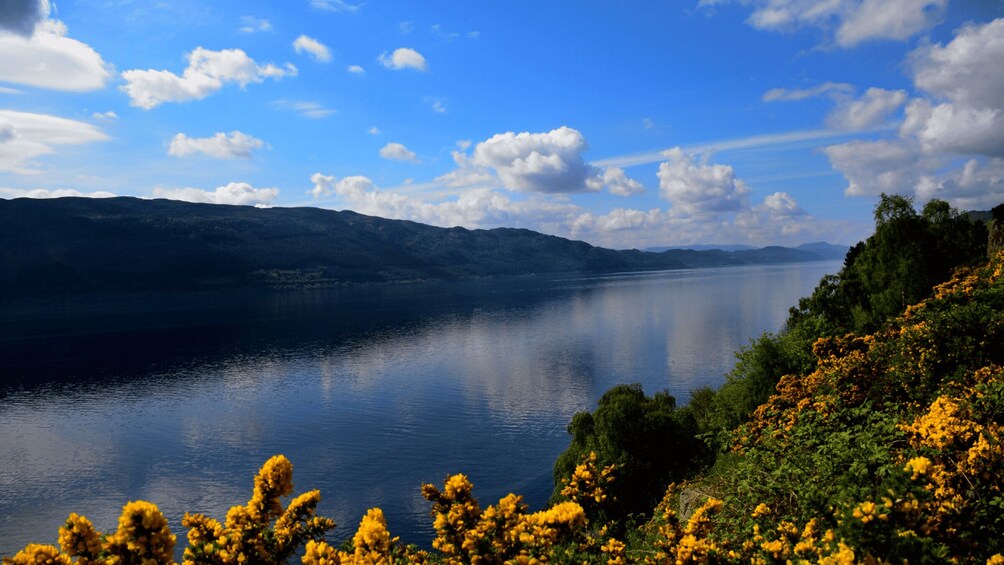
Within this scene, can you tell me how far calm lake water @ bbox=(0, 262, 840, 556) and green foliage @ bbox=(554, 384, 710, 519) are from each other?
9379 mm

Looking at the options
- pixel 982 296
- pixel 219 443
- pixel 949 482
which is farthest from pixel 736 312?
pixel 949 482

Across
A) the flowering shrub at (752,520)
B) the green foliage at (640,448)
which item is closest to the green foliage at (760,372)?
the green foliage at (640,448)

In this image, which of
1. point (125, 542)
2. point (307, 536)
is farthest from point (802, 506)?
point (125, 542)

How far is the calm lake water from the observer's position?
62.0 meters

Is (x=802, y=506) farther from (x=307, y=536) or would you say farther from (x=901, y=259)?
(x=901, y=259)

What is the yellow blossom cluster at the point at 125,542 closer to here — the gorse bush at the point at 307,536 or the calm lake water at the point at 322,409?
the gorse bush at the point at 307,536

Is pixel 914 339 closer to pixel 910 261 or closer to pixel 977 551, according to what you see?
pixel 977 551

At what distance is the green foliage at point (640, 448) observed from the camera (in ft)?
160

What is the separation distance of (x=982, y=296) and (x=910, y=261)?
37924mm

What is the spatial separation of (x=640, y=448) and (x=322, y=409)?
61.9 m

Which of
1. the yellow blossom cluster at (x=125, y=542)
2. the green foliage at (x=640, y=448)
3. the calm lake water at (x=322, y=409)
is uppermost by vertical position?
the yellow blossom cluster at (x=125, y=542)

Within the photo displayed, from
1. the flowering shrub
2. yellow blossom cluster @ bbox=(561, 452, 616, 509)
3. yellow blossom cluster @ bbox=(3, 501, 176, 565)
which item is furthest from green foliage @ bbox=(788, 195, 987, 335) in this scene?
yellow blossom cluster @ bbox=(3, 501, 176, 565)

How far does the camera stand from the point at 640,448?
51.1 metres

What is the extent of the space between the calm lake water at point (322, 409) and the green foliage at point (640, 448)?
938cm
